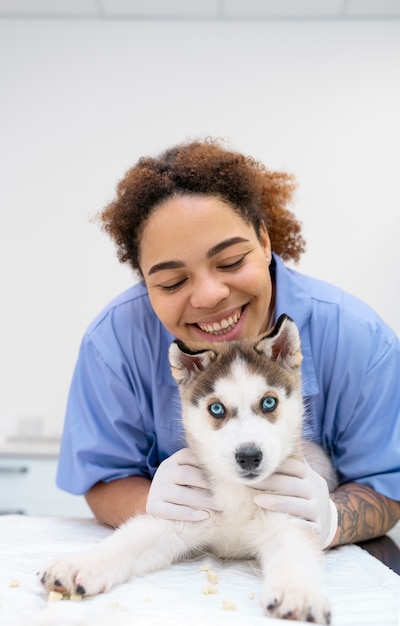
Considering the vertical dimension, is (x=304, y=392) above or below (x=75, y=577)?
above

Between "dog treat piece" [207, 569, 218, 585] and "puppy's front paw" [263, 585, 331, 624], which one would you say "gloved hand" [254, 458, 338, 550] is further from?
"puppy's front paw" [263, 585, 331, 624]

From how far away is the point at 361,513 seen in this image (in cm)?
160

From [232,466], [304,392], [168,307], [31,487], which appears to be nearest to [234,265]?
[168,307]

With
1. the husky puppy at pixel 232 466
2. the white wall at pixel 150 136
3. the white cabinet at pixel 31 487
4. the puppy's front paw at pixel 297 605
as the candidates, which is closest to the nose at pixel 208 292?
the husky puppy at pixel 232 466

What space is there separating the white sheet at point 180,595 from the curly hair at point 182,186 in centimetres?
78

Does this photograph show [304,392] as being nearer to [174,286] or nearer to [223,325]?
[223,325]

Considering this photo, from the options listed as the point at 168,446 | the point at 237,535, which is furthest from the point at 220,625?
the point at 168,446

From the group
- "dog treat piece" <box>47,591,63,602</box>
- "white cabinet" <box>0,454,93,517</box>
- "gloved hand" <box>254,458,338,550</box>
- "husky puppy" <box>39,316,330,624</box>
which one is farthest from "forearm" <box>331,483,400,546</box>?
"white cabinet" <box>0,454,93,517</box>

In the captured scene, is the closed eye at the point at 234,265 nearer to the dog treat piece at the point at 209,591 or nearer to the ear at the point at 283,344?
the ear at the point at 283,344

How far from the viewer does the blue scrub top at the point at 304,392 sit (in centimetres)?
169

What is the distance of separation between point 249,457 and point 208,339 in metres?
0.47

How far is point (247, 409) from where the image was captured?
4.14ft

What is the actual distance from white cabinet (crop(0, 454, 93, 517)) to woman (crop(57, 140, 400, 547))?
1511 millimetres

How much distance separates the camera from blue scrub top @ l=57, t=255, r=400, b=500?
169 centimetres
